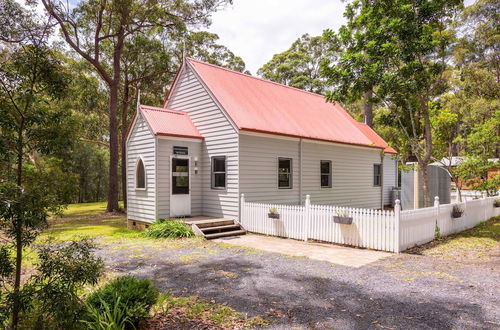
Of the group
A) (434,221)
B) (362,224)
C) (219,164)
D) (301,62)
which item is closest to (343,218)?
(362,224)

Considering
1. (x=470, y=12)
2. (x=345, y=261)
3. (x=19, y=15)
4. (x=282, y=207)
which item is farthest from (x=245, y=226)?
(x=470, y=12)

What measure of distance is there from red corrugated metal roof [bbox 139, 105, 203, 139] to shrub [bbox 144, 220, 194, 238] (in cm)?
337

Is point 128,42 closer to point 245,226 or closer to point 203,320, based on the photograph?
point 245,226

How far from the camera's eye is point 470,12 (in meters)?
31.5

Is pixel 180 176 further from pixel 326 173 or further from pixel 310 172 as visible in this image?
pixel 326 173

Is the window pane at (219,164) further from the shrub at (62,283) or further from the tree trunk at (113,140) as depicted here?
the tree trunk at (113,140)

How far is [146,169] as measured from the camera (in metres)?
12.7

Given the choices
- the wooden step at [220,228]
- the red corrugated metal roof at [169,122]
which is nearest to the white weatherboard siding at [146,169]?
the red corrugated metal roof at [169,122]

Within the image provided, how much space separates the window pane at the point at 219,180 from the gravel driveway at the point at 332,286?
4267 millimetres

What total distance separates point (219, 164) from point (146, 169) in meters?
2.87

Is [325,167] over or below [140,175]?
over

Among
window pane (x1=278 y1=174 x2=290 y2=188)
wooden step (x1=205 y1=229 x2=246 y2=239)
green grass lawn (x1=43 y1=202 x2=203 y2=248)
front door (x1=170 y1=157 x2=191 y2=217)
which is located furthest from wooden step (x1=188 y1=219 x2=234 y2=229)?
window pane (x1=278 y1=174 x2=290 y2=188)

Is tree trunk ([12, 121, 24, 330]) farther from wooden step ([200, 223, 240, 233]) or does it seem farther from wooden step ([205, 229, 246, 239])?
wooden step ([200, 223, 240, 233])

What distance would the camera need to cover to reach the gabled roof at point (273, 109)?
13.1m
